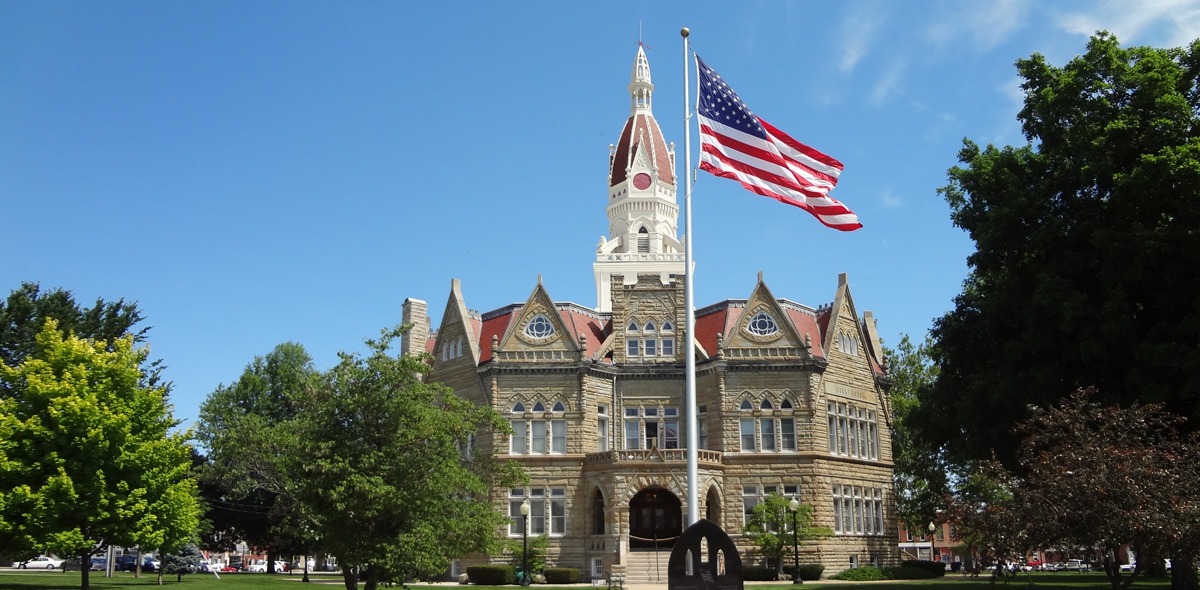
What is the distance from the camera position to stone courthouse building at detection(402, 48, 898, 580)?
4559cm

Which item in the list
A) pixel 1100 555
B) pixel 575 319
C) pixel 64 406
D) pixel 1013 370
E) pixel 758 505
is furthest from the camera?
pixel 575 319

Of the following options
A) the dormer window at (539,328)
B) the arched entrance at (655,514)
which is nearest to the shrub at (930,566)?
the arched entrance at (655,514)

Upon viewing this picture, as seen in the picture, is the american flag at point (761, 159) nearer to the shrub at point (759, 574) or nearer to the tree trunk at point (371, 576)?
the tree trunk at point (371, 576)

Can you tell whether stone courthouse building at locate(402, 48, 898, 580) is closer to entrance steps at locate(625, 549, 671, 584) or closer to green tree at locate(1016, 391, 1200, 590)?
entrance steps at locate(625, 549, 671, 584)

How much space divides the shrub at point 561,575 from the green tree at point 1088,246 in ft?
57.3

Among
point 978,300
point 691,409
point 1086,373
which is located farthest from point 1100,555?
point 978,300

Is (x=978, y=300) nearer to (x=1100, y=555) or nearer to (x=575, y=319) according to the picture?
(x=1100, y=555)

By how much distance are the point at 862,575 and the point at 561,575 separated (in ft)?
44.7

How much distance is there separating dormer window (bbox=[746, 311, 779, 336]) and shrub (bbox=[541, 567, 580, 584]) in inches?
567

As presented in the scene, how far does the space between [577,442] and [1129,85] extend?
2752cm

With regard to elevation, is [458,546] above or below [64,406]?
below

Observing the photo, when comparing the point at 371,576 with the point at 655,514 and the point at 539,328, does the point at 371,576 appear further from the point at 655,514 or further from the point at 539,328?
the point at 539,328

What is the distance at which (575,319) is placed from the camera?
5053 cm

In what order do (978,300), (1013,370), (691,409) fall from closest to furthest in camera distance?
(691,409) → (1013,370) → (978,300)
